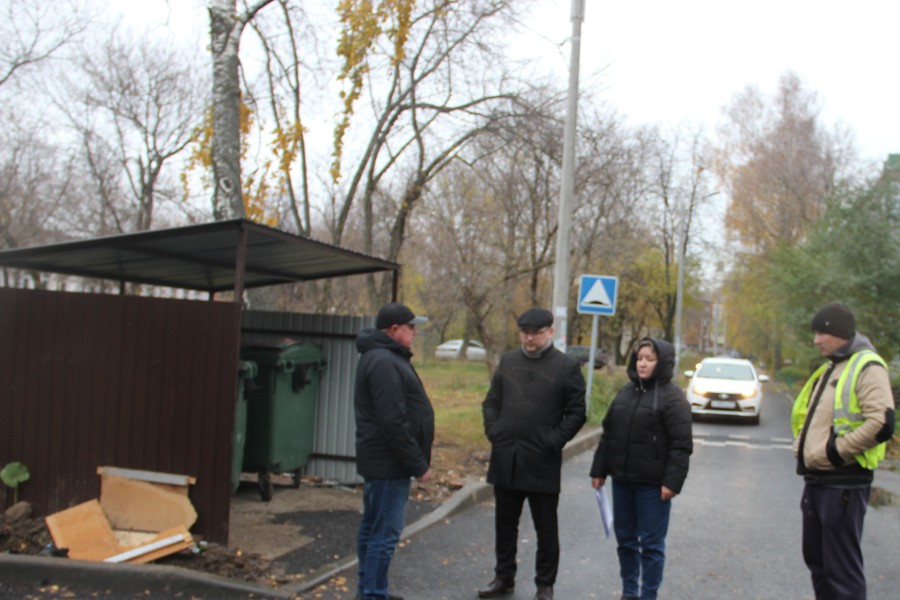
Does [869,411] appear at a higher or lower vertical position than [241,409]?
higher

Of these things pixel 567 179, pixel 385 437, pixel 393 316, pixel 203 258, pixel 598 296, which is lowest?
pixel 385 437

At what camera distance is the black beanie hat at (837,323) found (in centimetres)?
435

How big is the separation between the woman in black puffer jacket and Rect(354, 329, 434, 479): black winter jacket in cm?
110

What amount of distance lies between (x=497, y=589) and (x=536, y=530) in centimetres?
45

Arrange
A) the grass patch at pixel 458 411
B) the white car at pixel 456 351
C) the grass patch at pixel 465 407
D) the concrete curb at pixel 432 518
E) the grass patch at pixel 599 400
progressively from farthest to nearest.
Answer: the white car at pixel 456 351
the grass patch at pixel 599 400
the grass patch at pixel 465 407
the grass patch at pixel 458 411
the concrete curb at pixel 432 518

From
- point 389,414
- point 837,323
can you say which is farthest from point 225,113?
point 837,323

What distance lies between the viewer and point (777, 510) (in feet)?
28.7

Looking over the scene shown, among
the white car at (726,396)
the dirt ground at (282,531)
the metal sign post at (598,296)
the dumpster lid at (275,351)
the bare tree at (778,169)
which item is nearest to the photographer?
the dirt ground at (282,531)

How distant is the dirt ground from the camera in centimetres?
534

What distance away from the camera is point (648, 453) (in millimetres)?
4848

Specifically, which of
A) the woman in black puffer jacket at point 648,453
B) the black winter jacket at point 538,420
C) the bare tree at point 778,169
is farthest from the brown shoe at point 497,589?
the bare tree at point 778,169

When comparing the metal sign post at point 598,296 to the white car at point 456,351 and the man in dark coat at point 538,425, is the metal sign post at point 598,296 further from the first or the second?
the white car at point 456,351

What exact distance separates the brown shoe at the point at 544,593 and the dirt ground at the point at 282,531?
1449 millimetres

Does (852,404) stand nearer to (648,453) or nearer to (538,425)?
(648,453)
